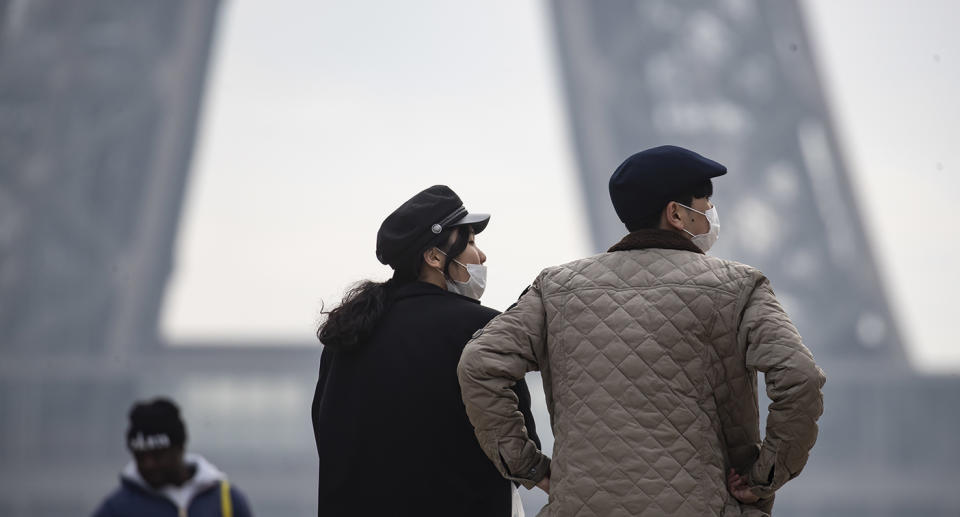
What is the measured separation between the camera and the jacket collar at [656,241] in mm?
2750

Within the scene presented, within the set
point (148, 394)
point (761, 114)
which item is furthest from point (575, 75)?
point (148, 394)

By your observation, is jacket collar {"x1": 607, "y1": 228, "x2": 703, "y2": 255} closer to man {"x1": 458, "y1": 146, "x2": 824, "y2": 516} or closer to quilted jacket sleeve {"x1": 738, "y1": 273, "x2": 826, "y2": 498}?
man {"x1": 458, "y1": 146, "x2": 824, "y2": 516}

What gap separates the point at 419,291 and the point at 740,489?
3.03 feet

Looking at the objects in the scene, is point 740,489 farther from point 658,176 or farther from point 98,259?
point 98,259

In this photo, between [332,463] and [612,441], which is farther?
[332,463]

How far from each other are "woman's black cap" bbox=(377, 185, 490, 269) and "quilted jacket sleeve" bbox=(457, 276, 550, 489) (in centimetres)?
44

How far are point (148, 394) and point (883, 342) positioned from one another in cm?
1517

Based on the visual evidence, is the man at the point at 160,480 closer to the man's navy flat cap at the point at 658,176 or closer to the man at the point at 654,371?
the man at the point at 654,371

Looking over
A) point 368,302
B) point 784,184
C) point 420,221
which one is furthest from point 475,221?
point 784,184

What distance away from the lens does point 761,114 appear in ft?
100

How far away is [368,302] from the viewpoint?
3.15 metres

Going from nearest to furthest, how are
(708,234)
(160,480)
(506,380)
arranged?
(506,380), (708,234), (160,480)

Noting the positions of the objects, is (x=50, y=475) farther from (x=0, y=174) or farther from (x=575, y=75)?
(x=575, y=75)

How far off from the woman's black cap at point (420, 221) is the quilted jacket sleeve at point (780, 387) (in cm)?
82
